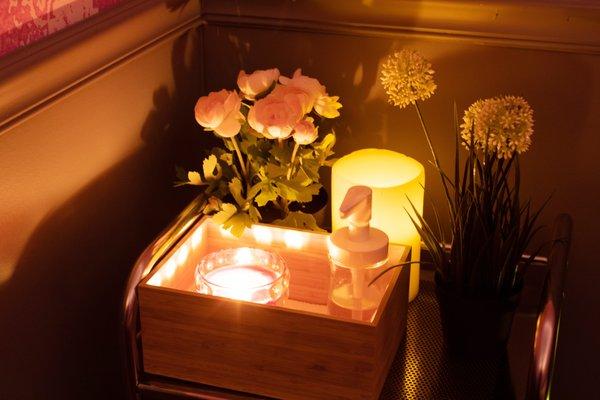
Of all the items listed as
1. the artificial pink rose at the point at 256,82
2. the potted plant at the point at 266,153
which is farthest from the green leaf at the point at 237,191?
the artificial pink rose at the point at 256,82

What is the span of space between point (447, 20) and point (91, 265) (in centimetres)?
54

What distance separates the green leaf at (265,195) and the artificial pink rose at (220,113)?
8 cm

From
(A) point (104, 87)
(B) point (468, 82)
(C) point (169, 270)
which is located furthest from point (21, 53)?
(B) point (468, 82)

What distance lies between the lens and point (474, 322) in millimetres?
929

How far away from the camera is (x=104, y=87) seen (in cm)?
98

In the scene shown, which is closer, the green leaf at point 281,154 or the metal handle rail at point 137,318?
the metal handle rail at point 137,318

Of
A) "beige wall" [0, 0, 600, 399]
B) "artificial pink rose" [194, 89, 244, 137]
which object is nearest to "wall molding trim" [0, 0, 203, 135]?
"beige wall" [0, 0, 600, 399]

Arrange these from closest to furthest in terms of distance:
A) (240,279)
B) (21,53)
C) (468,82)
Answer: (21,53) < (240,279) < (468,82)

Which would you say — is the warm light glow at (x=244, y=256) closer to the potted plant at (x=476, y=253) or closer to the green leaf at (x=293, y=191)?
the green leaf at (x=293, y=191)

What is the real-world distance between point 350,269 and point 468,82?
34 cm

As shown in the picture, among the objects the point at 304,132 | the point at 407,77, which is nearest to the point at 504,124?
the point at 407,77

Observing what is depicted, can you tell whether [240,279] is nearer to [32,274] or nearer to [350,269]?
[350,269]

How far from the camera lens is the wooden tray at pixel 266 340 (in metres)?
0.82

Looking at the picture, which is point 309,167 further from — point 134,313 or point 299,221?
point 134,313
